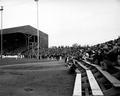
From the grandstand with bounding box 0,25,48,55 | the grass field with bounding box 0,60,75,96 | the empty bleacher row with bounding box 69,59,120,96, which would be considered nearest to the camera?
the empty bleacher row with bounding box 69,59,120,96

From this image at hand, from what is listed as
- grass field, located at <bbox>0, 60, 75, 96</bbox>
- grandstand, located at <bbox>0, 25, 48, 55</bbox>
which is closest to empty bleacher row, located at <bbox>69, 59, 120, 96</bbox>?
grass field, located at <bbox>0, 60, 75, 96</bbox>

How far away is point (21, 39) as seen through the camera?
3216 inches

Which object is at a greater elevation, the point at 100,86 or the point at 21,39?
the point at 21,39

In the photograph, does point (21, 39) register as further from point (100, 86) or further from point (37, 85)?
point (100, 86)

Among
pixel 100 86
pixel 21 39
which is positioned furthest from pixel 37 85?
pixel 21 39

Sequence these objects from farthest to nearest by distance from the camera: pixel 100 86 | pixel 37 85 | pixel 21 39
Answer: pixel 21 39
pixel 37 85
pixel 100 86

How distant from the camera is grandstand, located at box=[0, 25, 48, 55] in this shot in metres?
77.6

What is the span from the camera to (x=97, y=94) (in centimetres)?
577

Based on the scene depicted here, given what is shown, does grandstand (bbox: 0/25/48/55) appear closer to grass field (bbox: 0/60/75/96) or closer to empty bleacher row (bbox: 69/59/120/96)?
grass field (bbox: 0/60/75/96)

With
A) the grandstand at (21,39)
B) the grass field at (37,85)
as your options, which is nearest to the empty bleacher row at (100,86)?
the grass field at (37,85)

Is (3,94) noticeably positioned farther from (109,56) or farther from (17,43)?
(17,43)

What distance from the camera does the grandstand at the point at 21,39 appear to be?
7762 cm

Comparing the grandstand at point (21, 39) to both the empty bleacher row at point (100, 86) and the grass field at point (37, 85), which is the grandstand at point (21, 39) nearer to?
the grass field at point (37, 85)

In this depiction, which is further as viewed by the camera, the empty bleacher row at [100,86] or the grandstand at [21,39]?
the grandstand at [21,39]
